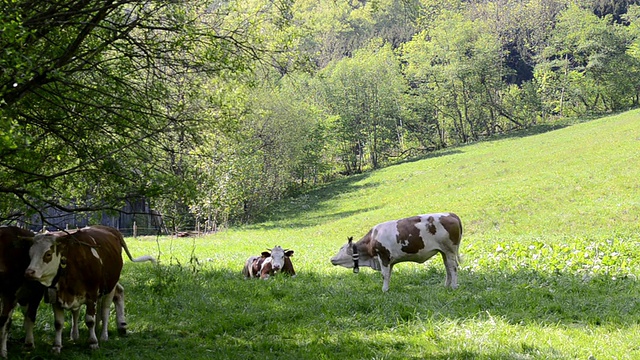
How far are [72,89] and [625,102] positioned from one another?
256ft

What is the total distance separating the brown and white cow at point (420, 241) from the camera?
10.8 meters

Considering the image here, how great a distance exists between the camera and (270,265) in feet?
43.9

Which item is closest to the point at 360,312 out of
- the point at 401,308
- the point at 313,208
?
the point at 401,308

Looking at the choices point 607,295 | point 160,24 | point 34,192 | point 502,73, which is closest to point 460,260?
point 607,295

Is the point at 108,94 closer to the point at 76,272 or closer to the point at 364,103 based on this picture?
the point at 76,272

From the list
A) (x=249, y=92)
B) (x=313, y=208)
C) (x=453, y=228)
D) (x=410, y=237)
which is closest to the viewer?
(x=453, y=228)

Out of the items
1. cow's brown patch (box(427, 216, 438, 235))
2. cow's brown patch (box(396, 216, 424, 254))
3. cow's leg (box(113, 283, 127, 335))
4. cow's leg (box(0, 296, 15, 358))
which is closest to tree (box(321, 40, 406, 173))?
cow's brown patch (box(396, 216, 424, 254))

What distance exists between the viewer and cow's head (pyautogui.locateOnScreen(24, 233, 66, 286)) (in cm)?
652

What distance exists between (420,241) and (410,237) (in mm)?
218

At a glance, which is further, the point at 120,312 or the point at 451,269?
the point at 451,269

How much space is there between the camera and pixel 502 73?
227 ft

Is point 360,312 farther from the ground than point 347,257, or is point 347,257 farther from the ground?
point 347,257

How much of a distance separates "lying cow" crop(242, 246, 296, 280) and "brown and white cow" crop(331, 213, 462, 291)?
273cm

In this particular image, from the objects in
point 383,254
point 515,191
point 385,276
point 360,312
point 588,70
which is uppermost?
point 588,70
